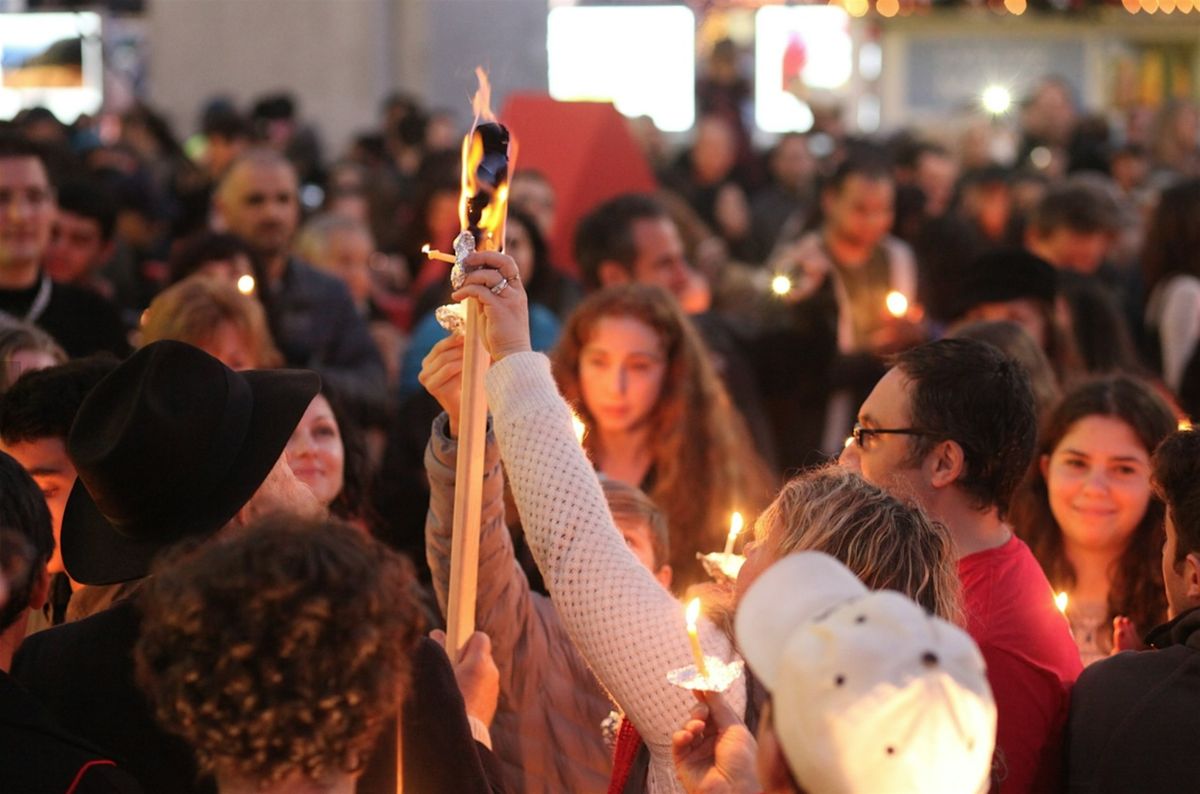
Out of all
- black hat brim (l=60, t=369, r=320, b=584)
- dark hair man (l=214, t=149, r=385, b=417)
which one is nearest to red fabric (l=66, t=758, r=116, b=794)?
black hat brim (l=60, t=369, r=320, b=584)

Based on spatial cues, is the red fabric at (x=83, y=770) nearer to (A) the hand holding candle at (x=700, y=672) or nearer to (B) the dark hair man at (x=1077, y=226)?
(A) the hand holding candle at (x=700, y=672)

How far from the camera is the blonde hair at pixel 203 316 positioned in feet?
15.4

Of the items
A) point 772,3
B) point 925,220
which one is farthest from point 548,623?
point 772,3

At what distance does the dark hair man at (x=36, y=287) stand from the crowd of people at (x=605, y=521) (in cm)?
1

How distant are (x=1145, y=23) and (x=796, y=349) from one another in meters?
13.3

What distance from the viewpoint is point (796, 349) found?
692 cm

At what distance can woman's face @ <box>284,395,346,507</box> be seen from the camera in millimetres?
4004

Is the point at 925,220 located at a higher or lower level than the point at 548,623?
higher

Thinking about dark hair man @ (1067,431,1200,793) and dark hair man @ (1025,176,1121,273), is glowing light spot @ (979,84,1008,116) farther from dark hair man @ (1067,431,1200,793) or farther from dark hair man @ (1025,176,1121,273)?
dark hair man @ (1067,431,1200,793)

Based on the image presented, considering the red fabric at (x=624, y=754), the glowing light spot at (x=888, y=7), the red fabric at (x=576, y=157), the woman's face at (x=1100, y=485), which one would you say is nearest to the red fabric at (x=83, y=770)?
the red fabric at (x=624, y=754)

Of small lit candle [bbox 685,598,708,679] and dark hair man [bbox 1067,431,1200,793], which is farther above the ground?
small lit candle [bbox 685,598,708,679]

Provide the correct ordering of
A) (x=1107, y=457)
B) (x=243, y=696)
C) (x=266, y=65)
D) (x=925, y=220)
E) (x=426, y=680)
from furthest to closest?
1. (x=266, y=65)
2. (x=925, y=220)
3. (x=1107, y=457)
4. (x=426, y=680)
5. (x=243, y=696)

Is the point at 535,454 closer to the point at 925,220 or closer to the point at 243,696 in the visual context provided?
the point at 243,696

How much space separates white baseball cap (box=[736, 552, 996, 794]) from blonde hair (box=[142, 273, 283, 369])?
121 inches
